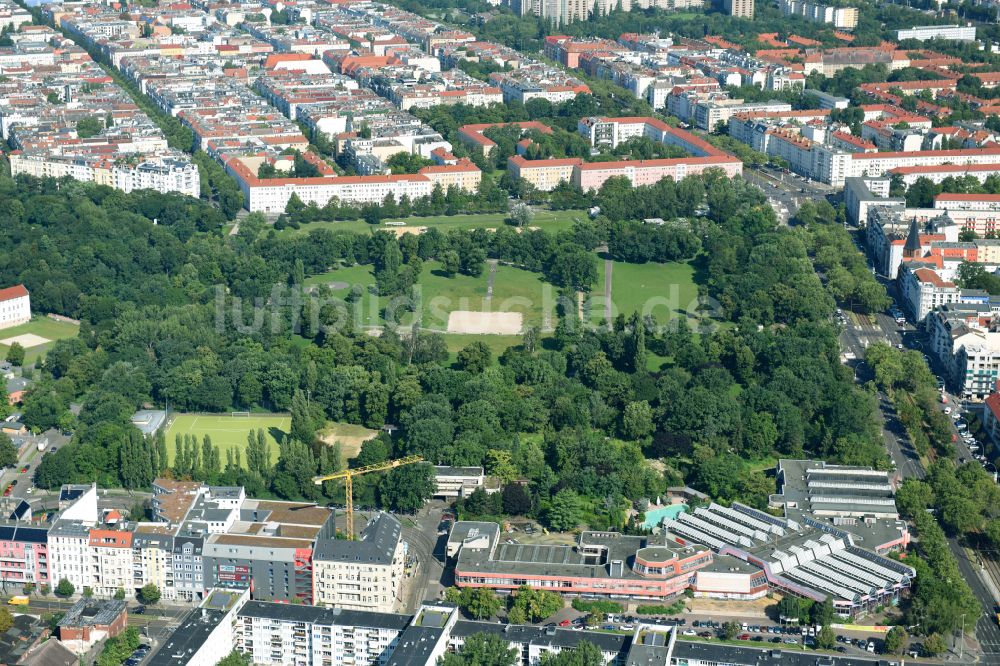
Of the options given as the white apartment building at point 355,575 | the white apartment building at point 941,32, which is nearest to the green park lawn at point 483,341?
the white apartment building at point 355,575

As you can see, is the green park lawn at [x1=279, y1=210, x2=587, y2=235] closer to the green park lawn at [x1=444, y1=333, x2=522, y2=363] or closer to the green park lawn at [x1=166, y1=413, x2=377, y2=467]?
the green park lawn at [x1=444, y1=333, x2=522, y2=363]

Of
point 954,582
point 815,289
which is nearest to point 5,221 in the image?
point 815,289

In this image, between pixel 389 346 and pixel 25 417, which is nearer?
pixel 25 417

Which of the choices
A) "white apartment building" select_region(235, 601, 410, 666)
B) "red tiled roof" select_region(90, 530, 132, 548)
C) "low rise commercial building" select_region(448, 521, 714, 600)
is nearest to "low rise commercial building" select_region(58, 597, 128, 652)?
"red tiled roof" select_region(90, 530, 132, 548)

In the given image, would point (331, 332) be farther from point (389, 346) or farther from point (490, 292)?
point (490, 292)

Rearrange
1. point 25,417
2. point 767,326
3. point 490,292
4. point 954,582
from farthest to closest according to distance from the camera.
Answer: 1. point 490,292
2. point 767,326
3. point 25,417
4. point 954,582

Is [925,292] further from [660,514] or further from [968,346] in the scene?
[660,514]

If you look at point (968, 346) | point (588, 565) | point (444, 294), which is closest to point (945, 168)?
point (968, 346)
